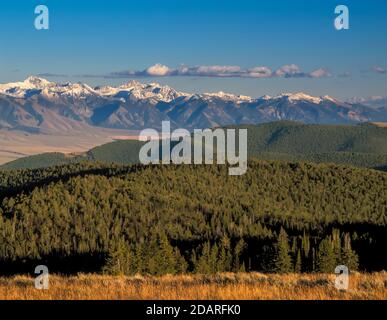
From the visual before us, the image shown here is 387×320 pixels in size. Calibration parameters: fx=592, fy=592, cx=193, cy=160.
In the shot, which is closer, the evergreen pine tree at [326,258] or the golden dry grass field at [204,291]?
the golden dry grass field at [204,291]

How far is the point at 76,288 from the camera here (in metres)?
38.7

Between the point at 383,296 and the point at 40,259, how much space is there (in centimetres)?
17135

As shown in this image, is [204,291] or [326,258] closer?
[204,291]

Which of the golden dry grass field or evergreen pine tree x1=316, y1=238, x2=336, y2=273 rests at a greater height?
the golden dry grass field

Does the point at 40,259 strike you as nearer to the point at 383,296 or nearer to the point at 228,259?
the point at 228,259

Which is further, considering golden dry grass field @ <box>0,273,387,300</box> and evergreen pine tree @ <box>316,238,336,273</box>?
evergreen pine tree @ <box>316,238,336,273</box>

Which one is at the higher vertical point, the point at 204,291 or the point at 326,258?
the point at 204,291

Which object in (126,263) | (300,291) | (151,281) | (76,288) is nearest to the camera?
(300,291)

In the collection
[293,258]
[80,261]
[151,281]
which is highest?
[151,281]

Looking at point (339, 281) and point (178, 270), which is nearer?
point (339, 281)

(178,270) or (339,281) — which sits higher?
(339,281)

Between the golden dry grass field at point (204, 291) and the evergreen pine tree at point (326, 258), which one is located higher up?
the golden dry grass field at point (204, 291)
